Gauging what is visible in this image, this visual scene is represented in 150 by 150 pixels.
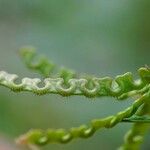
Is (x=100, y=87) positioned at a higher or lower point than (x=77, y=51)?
lower

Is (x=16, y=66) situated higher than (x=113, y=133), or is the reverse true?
(x=16, y=66)

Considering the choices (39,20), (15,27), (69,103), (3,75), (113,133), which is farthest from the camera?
(15,27)

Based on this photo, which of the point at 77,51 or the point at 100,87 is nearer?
the point at 100,87

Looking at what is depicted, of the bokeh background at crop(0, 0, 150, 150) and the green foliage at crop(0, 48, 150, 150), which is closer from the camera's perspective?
the green foliage at crop(0, 48, 150, 150)

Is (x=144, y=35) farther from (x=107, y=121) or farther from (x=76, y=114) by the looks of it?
(x=107, y=121)

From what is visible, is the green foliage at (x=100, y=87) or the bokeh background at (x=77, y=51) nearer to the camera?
the green foliage at (x=100, y=87)

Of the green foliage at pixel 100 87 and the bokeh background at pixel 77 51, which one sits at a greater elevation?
the bokeh background at pixel 77 51

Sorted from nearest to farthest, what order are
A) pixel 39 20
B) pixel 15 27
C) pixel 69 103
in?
1. pixel 69 103
2. pixel 39 20
3. pixel 15 27

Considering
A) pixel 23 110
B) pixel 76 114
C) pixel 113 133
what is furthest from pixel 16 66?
pixel 113 133
